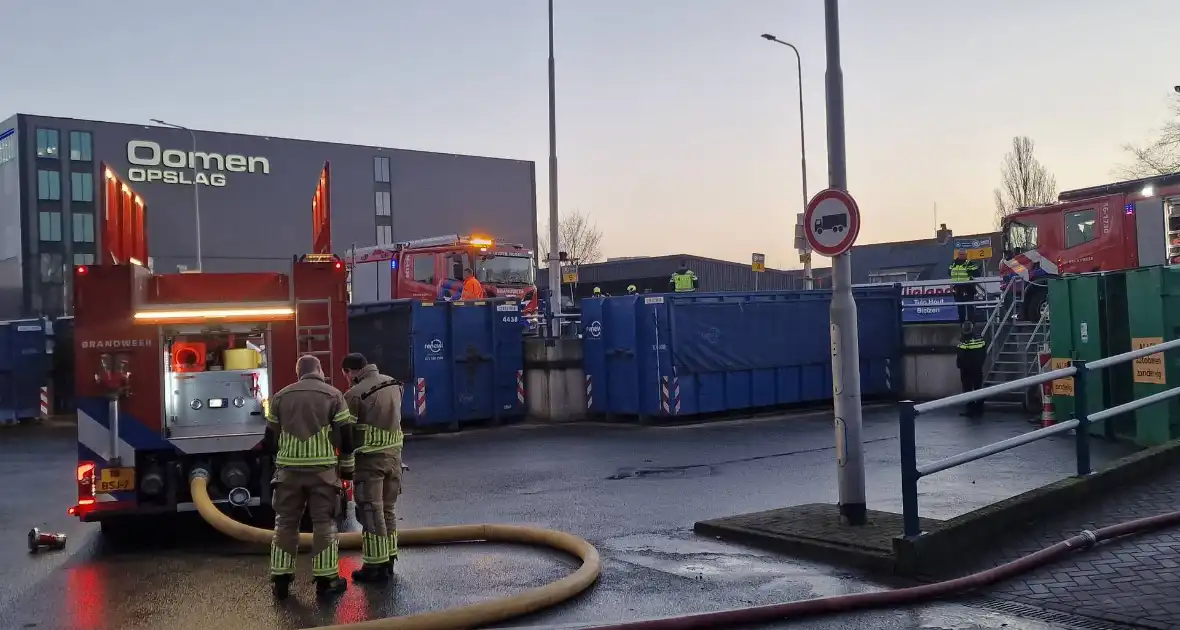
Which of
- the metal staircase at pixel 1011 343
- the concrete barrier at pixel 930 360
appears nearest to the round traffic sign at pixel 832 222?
the metal staircase at pixel 1011 343

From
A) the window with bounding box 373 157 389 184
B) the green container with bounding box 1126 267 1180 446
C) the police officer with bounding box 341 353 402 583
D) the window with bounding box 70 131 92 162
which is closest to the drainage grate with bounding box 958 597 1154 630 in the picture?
the police officer with bounding box 341 353 402 583

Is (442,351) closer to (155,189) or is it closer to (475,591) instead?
(475,591)

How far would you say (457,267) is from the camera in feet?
80.8

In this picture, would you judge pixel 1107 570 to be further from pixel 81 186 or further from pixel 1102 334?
pixel 81 186

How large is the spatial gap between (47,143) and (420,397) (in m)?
41.6

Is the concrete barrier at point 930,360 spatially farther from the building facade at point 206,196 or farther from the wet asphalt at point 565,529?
the building facade at point 206,196

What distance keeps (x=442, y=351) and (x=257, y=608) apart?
11.3 meters

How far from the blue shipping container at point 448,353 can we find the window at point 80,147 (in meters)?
39.8

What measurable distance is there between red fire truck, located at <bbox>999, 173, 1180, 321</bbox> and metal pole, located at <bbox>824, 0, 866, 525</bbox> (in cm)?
1160

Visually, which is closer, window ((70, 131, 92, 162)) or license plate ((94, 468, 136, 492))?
license plate ((94, 468, 136, 492))

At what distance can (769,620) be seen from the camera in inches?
243

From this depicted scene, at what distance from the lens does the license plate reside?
8883 millimetres

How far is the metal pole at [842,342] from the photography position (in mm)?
8258

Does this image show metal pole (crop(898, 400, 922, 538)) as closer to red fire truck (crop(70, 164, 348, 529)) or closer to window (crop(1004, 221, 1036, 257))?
red fire truck (crop(70, 164, 348, 529))
